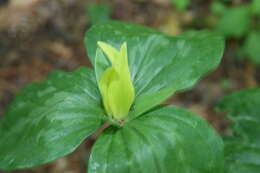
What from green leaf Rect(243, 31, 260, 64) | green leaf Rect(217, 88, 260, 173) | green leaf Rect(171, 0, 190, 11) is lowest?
green leaf Rect(243, 31, 260, 64)

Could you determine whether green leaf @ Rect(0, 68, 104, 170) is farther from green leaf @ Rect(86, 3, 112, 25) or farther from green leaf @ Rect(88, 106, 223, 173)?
green leaf @ Rect(86, 3, 112, 25)

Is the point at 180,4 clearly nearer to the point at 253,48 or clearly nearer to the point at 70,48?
the point at 253,48

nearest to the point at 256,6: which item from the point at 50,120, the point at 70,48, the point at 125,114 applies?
the point at 70,48

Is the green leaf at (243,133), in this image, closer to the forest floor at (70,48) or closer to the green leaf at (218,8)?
the forest floor at (70,48)

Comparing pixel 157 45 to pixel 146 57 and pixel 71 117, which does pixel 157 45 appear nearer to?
pixel 146 57

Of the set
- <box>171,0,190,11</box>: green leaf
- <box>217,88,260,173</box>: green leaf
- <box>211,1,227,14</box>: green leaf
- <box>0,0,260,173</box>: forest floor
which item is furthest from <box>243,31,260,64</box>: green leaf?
<box>217,88,260,173</box>: green leaf

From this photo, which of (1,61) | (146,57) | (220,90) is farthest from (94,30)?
(1,61)
